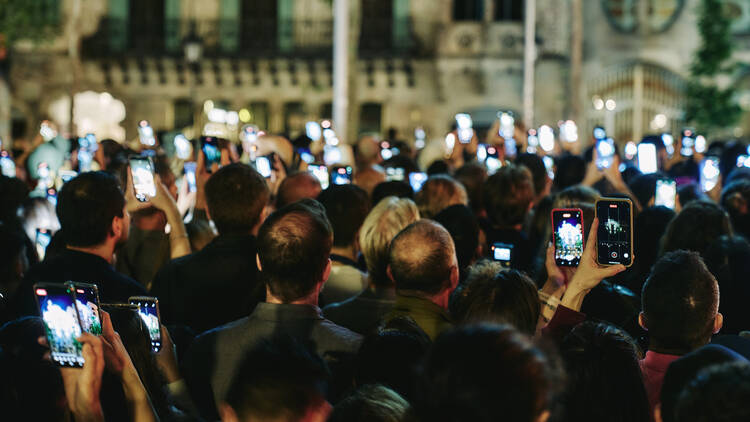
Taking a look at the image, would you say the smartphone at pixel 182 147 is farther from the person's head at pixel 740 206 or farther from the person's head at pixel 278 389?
the person's head at pixel 278 389

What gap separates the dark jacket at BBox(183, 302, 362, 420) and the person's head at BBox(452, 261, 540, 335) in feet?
1.36

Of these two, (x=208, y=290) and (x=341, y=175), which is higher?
(x=341, y=175)

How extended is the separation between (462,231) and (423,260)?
1808 millimetres

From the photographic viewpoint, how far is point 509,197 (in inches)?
241

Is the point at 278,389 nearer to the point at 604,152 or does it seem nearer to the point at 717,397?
the point at 717,397

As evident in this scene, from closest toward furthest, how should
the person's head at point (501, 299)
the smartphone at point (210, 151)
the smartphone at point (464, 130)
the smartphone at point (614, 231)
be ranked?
1. the person's head at point (501, 299)
2. the smartphone at point (614, 231)
3. the smartphone at point (210, 151)
4. the smartphone at point (464, 130)

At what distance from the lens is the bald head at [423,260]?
4051 millimetres

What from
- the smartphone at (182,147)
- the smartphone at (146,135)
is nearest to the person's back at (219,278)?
the smartphone at (182,147)

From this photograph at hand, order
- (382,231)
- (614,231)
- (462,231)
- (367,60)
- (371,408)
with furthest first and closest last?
1. (367,60)
2. (462,231)
3. (382,231)
4. (614,231)
5. (371,408)

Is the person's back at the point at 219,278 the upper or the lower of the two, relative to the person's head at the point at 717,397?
lower

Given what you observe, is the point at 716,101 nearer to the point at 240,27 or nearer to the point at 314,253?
the point at 240,27

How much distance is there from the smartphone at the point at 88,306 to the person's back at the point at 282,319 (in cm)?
75

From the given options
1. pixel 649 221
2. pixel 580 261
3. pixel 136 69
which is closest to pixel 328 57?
pixel 136 69

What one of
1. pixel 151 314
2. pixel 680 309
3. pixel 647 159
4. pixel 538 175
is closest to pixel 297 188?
pixel 538 175
